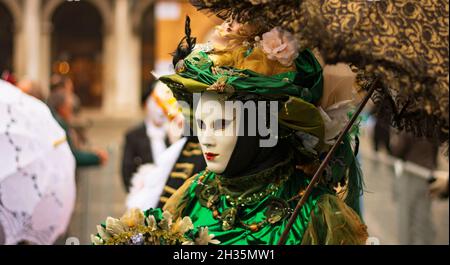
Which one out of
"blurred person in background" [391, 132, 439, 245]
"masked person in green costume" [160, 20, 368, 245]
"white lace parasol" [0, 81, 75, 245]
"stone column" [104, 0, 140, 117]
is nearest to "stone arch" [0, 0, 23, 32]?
"stone column" [104, 0, 140, 117]

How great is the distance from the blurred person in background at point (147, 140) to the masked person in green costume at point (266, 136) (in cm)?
427

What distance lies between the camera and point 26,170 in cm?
444

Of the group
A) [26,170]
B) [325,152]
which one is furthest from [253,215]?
[26,170]

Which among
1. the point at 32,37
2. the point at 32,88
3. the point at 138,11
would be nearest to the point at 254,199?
the point at 32,88

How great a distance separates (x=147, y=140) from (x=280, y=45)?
4.82 metres

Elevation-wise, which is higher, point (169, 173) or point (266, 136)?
point (266, 136)

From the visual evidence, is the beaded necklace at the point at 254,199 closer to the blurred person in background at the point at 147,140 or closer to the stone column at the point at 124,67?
the blurred person in background at the point at 147,140

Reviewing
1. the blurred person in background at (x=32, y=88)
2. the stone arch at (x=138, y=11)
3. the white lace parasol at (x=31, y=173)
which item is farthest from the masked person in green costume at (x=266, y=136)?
the stone arch at (x=138, y=11)

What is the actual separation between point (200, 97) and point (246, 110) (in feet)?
0.59

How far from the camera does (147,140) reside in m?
7.76

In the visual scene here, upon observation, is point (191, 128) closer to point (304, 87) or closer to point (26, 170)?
point (304, 87)

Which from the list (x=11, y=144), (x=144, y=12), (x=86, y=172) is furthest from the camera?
(x=144, y=12)

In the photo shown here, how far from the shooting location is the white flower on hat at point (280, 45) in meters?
3.01

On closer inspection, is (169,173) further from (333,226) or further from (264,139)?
(333,226)
